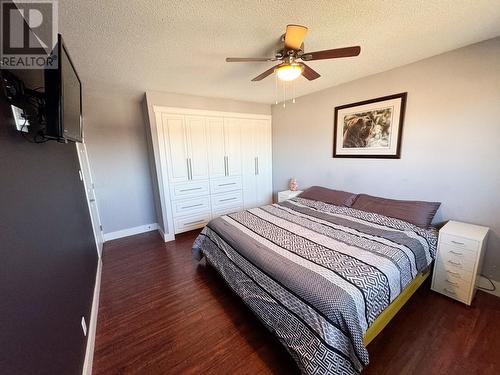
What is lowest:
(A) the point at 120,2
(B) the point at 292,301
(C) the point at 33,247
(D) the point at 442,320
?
(D) the point at 442,320

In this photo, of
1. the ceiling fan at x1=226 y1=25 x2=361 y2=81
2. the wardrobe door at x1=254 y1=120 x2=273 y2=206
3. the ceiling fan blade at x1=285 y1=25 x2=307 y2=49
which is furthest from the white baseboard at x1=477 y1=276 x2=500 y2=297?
the wardrobe door at x1=254 y1=120 x2=273 y2=206

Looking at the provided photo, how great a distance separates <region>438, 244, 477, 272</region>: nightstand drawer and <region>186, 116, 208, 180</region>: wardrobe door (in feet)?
10.6

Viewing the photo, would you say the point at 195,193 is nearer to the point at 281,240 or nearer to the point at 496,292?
the point at 281,240

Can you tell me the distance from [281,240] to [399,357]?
1135 millimetres

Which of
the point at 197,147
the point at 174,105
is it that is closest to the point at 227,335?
the point at 197,147

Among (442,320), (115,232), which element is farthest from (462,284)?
(115,232)

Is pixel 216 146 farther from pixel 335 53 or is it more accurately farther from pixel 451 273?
pixel 451 273

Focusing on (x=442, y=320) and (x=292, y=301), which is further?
(x=442, y=320)

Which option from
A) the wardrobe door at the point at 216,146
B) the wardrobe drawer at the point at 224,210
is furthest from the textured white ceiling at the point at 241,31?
the wardrobe drawer at the point at 224,210

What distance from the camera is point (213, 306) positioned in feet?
6.32

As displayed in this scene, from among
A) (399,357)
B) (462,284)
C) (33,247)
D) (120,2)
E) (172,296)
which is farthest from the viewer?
(172,296)

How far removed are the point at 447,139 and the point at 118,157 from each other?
4509 mm

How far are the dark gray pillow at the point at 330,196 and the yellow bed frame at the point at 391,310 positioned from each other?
113 cm

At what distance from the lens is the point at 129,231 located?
3.59 metres
